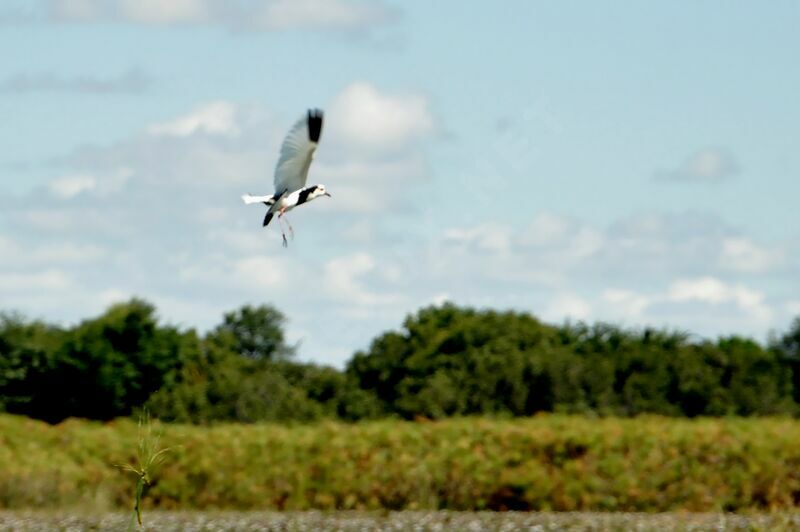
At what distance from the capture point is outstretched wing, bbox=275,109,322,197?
10781 millimetres

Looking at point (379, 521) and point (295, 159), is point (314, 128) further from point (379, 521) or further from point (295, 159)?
point (379, 521)

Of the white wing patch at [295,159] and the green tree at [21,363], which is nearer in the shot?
the white wing patch at [295,159]

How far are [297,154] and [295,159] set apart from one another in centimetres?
14

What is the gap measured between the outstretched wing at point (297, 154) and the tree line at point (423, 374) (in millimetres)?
35990

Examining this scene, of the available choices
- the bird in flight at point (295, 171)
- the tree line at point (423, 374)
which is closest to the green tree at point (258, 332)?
the tree line at point (423, 374)

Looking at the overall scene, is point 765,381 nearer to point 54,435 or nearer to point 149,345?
point 149,345

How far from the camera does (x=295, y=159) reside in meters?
11.2

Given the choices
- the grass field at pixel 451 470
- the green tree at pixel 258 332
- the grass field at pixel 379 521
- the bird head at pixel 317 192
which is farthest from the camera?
the green tree at pixel 258 332

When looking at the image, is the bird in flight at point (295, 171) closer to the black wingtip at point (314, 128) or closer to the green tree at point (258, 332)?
the black wingtip at point (314, 128)

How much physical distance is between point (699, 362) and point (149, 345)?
64.5 feet

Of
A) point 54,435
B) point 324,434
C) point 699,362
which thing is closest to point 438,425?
point 324,434

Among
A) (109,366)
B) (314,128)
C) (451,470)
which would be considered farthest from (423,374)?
(314,128)

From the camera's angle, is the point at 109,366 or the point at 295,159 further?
the point at 109,366

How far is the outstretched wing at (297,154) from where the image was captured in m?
10.8
